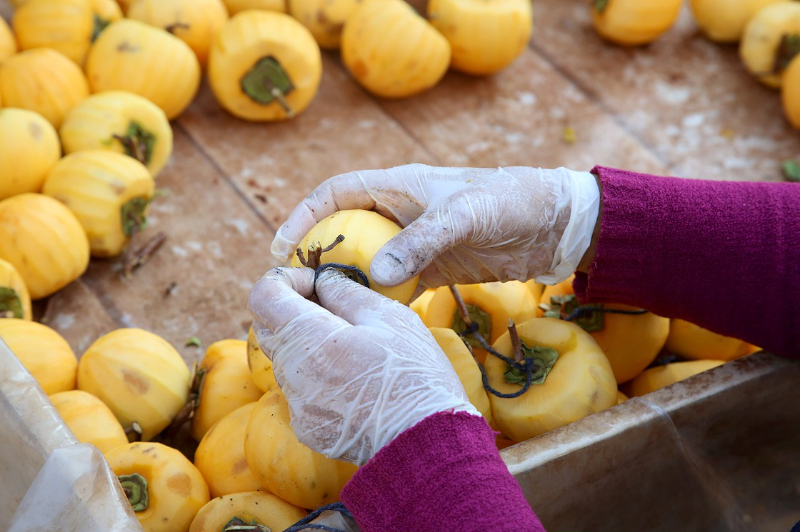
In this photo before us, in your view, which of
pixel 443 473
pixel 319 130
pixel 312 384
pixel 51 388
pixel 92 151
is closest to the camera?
pixel 443 473

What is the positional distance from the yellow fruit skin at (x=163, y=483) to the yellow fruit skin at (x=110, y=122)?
123 centimetres

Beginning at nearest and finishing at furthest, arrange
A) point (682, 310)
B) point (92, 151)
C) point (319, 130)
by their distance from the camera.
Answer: point (682, 310) → point (92, 151) → point (319, 130)

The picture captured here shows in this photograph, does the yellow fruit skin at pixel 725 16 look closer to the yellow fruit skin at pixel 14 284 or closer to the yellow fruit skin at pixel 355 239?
the yellow fruit skin at pixel 355 239

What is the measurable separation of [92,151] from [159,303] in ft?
1.72

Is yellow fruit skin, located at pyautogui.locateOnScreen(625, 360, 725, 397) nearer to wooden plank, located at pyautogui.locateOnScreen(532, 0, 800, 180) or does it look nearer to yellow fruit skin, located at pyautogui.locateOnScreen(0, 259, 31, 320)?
wooden plank, located at pyautogui.locateOnScreen(532, 0, 800, 180)

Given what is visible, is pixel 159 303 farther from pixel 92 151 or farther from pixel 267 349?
pixel 267 349

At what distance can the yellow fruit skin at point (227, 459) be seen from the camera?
172cm

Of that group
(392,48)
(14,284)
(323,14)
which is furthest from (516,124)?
(14,284)

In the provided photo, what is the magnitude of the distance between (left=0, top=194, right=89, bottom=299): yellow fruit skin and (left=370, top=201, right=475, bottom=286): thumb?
125 centimetres

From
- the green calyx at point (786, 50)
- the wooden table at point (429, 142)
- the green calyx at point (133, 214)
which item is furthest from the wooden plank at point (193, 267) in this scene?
the green calyx at point (786, 50)

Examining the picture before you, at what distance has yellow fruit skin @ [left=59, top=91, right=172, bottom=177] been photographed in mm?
2537

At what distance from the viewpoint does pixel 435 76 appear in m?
3.23

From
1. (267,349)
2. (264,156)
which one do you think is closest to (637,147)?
(264,156)

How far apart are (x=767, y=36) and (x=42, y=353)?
3232 millimetres
